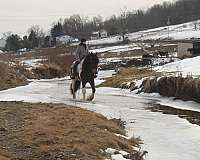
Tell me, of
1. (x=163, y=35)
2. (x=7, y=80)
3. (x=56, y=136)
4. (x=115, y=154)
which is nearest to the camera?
(x=115, y=154)

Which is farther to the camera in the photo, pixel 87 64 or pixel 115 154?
pixel 87 64

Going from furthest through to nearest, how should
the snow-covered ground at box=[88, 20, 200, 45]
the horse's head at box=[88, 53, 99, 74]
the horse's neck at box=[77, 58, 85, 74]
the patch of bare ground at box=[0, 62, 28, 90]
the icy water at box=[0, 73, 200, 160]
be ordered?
the snow-covered ground at box=[88, 20, 200, 45], the patch of bare ground at box=[0, 62, 28, 90], the horse's neck at box=[77, 58, 85, 74], the horse's head at box=[88, 53, 99, 74], the icy water at box=[0, 73, 200, 160]

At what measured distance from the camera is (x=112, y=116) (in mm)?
16375

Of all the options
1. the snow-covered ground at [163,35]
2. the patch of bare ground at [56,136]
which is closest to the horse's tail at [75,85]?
the patch of bare ground at [56,136]

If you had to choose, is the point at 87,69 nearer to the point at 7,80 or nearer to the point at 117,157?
the point at 117,157

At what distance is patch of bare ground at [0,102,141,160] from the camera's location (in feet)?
30.6

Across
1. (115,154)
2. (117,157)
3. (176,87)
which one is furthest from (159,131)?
(176,87)

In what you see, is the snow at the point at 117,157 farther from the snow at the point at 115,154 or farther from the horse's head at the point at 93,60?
the horse's head at the point at 93,60

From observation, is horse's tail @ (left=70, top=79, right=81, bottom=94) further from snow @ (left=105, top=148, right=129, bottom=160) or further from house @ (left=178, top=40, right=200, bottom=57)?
house @ (left=178, top=40, right=200, bottom=57)

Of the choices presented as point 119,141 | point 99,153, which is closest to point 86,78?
point 119,141

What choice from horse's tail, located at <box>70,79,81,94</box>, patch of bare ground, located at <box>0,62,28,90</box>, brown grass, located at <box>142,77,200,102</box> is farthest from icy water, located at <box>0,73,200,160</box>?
patch of bare ground, located at <box>0,62,28,90</box>

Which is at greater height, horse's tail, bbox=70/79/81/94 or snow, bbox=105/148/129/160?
horse's tail, bbox=70/79/81/94

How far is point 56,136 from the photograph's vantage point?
10.5m

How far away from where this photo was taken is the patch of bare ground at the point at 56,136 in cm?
932
